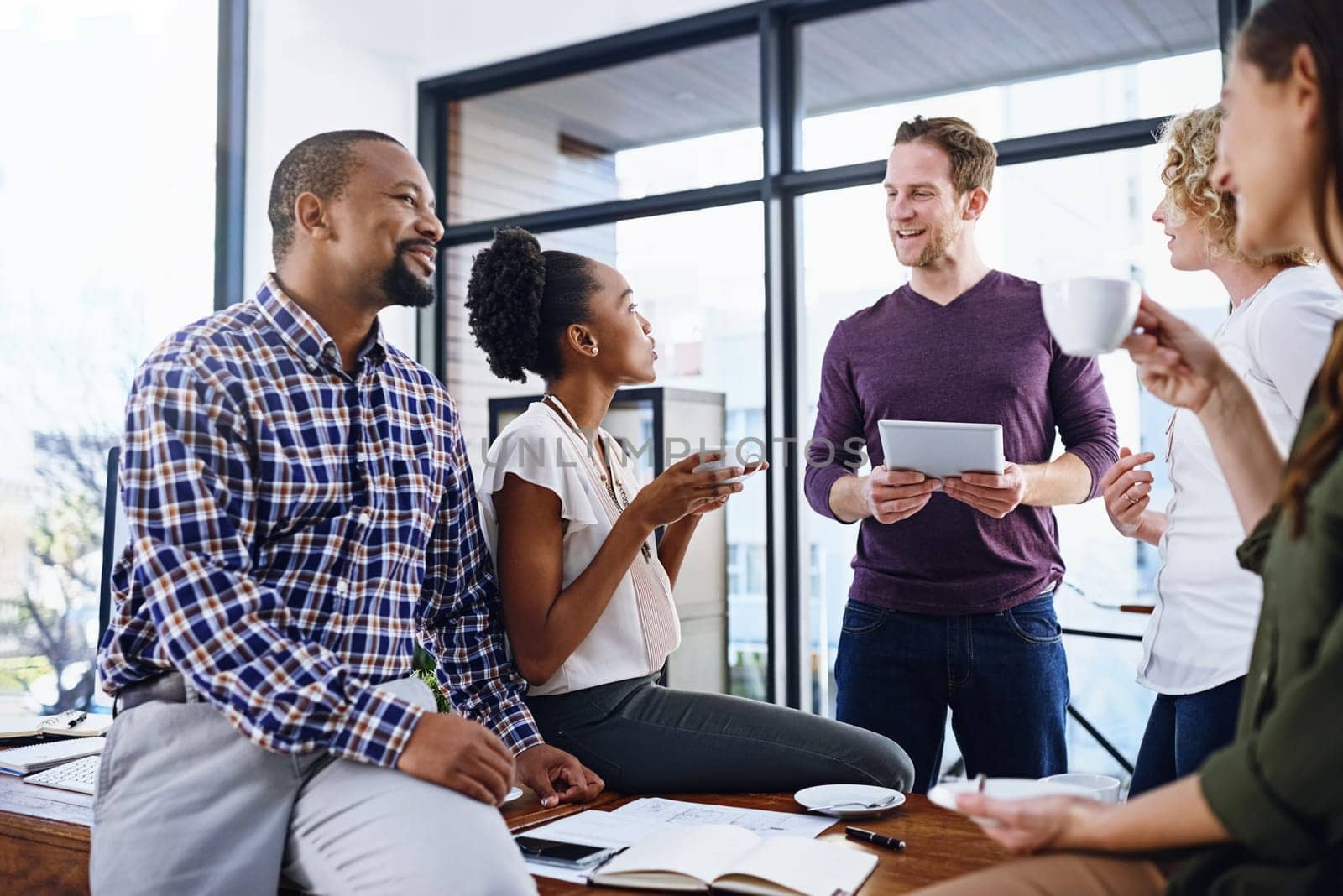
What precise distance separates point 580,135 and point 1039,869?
3.79m

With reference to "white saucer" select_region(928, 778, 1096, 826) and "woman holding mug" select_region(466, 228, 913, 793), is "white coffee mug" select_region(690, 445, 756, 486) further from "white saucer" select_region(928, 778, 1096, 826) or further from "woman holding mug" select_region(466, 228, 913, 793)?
"white saucer" select_region(928, 778, 1096, 826)

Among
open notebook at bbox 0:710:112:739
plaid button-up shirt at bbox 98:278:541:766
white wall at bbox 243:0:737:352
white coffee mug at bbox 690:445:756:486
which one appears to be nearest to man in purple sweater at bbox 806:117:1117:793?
white coffee mug at bbox 690:445:756:486

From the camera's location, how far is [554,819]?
1643mm

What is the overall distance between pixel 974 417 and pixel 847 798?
874 millimetres

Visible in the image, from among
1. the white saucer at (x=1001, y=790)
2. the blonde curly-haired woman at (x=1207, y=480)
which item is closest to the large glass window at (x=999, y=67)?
the blonde curly-haired woman at (x=1207, y=480)

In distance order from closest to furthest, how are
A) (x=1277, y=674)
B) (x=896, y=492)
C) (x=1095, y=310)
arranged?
(x=1277, y=674)
(x=1095, y=310)
(x=896, y=492)

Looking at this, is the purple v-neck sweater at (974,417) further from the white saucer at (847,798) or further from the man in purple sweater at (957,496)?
the white saucer at (847,798)

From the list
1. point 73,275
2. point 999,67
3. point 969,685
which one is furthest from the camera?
point 73,275

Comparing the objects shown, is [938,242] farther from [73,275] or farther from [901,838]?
[73,275]

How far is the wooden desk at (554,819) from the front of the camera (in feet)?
4.55

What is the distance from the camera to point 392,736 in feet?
4.38

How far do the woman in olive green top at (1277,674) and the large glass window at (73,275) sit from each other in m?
3.24

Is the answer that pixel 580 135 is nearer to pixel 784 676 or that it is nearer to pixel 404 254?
pixel 784 676

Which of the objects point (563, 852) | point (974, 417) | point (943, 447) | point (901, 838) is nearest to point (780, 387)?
point (974, 417)
